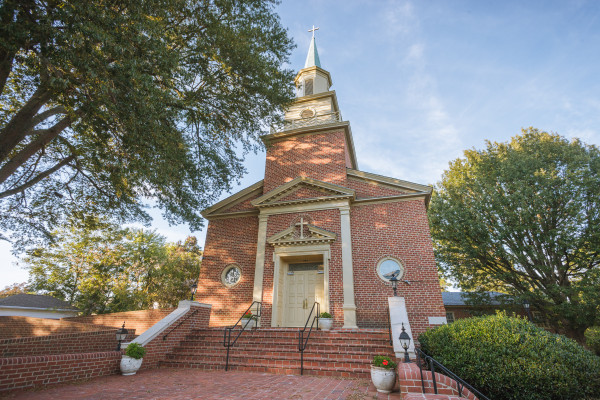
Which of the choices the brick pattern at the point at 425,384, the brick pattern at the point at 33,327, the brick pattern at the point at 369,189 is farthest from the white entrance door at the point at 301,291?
the brick pattern at the point at 33,327

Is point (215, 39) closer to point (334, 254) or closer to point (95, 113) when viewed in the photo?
point (95, 113)

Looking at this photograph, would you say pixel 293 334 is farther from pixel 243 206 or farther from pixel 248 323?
pixel 243 206

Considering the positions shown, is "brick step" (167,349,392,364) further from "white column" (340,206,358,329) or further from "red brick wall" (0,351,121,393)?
"white column" (340,206,358,329)

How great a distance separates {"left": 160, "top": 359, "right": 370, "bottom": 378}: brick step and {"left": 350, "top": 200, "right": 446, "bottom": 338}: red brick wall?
3736mm

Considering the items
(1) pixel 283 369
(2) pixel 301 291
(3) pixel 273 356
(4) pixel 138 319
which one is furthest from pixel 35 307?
(1) pixel 283 369

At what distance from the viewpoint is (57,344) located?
7.82 metres

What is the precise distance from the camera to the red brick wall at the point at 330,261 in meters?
10.2

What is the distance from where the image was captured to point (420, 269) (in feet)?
33.1

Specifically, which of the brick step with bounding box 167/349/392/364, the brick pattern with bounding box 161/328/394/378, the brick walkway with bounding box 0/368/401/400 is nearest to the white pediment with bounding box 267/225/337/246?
the brick pattern with bounding box 161/328/394/378

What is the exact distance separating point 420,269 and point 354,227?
285 centimetres

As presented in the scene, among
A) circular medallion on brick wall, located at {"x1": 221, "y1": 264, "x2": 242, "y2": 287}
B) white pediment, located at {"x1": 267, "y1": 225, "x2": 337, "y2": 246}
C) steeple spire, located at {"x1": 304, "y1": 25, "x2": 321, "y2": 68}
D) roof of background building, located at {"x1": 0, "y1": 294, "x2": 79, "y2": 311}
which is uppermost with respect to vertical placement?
steeple spire, located at {"x1": 304, "y1": 25, "x2": 321, "y2": 68}

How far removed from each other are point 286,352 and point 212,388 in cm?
267

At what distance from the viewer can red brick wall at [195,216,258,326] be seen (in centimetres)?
1155

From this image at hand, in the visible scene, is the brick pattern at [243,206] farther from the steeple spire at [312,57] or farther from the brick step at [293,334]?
the steeple spire at [312,57]
